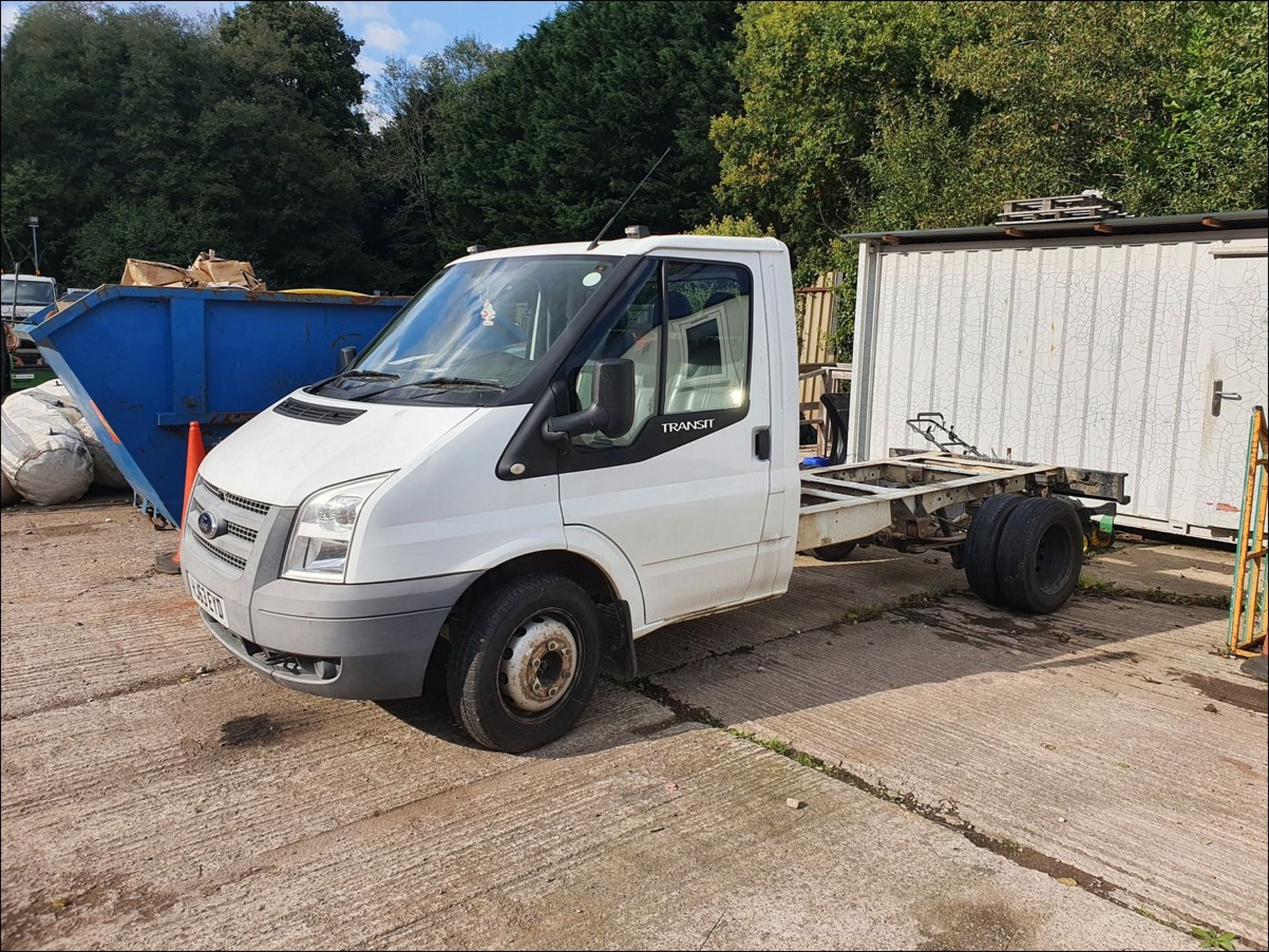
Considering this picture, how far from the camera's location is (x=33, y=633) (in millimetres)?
5703

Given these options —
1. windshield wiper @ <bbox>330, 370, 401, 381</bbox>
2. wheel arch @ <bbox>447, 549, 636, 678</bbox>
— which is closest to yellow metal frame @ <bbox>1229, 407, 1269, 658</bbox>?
wheel arch @ <bbox>447, 549, 636, 678</bbox>

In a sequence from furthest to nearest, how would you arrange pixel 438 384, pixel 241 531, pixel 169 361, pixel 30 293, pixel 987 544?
pixel 30 293, pixel 169 361, pixel 987 544, pixel 438 384, pixel 241 531

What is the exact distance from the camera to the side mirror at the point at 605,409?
4090 mm

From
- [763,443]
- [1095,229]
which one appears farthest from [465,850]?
[1095,229]

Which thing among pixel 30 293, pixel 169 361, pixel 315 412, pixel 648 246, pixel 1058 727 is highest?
pixel 30 293

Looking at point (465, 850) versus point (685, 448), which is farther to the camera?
point (685, 448)

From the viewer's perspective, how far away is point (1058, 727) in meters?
4.82

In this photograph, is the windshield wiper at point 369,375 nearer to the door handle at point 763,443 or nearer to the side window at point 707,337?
the side window at point 707,337

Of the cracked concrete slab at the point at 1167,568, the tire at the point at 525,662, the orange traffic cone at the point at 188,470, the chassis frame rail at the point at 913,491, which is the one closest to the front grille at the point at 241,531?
the tire at the point at 525,662

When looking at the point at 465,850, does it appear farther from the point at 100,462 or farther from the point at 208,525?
the point at 100,462

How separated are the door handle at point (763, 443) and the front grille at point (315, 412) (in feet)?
6.51

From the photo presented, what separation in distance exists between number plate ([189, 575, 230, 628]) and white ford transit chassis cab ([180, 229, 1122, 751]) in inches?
0.6

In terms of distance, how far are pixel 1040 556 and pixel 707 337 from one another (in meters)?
3.52

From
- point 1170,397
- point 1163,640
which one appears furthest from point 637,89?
point 1163,640
